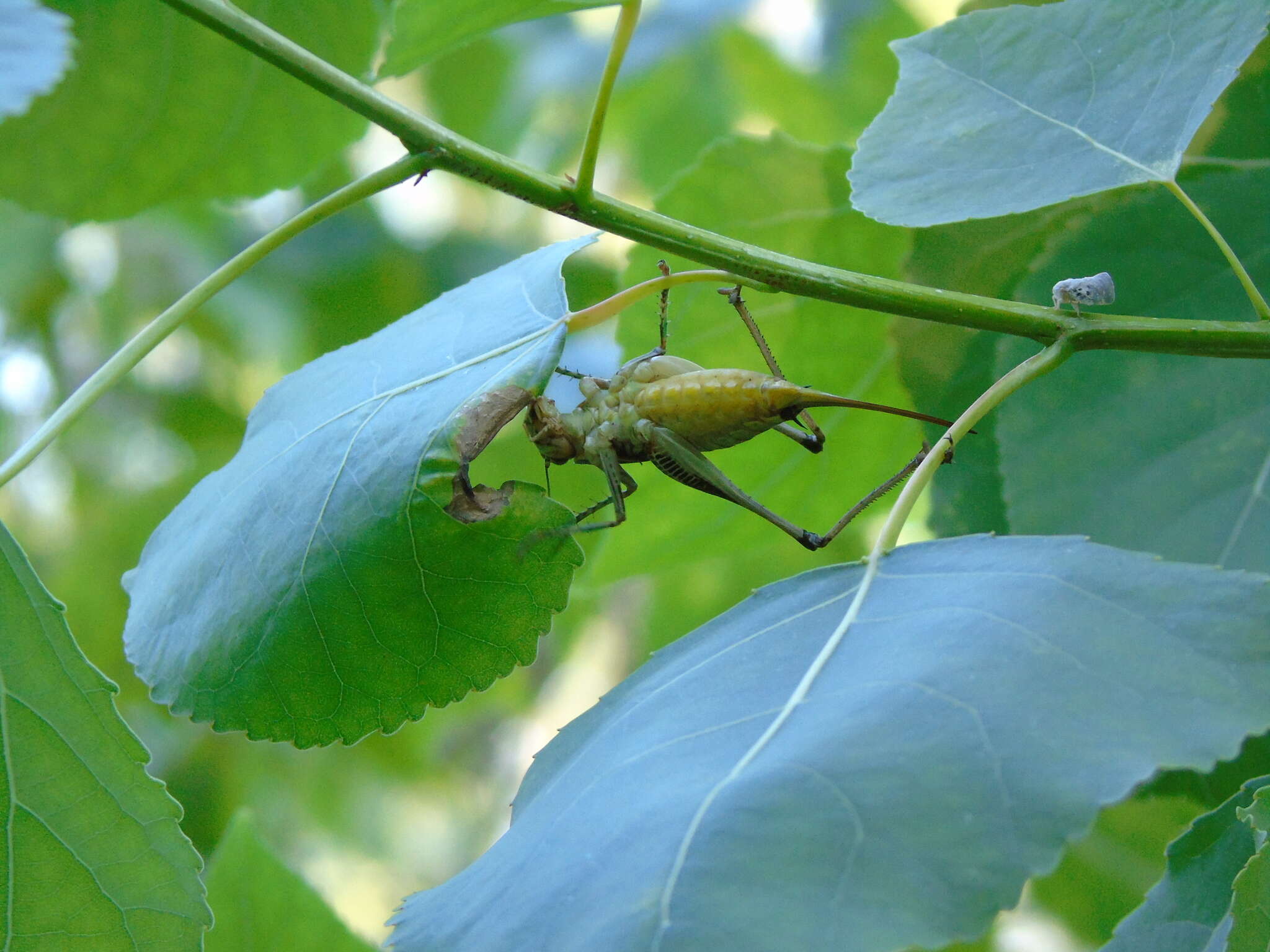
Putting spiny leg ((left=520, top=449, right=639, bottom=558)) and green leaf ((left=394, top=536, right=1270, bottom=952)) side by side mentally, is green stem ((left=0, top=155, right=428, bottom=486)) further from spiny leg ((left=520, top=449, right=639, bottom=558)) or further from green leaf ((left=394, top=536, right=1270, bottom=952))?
Result: green leaf ((left=394, top=536, right=1270, bottom=952))

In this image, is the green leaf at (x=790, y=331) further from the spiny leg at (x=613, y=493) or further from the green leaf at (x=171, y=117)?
the green leaf at (x=171, y=117)

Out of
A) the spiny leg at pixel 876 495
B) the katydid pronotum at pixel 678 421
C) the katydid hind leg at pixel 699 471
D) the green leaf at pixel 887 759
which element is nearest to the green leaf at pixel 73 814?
the green leaf at pixel 887 759

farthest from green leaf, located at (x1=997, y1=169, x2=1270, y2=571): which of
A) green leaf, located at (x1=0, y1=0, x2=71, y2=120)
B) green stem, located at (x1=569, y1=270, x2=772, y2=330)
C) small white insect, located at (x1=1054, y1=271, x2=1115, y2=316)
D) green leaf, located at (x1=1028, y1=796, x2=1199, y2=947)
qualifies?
green leaf, located at (x1=0, y1=0, x2=71, y2=120)

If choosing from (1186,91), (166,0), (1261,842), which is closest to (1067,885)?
(1261,842)

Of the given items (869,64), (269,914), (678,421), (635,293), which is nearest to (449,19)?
(635,293)

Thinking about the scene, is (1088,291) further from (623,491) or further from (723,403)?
(623,491)

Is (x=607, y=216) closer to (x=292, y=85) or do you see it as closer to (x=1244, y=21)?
(x=1244, y=21)
